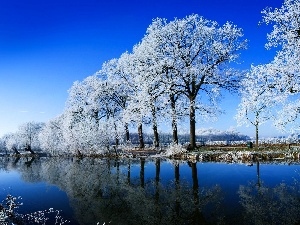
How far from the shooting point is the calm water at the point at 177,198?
1171 cm

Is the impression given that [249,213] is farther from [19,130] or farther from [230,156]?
[19,130]

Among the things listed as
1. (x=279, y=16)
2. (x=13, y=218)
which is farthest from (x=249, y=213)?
(x=279, y=16)

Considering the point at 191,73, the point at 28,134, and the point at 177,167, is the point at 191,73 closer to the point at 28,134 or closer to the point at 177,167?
the point at 177,167

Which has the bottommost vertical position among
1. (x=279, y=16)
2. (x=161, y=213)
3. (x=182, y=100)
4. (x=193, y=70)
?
(x=161, y=213)

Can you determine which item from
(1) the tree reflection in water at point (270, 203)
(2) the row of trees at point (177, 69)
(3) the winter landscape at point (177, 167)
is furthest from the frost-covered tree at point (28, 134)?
(1) the tree reflection in water at point (270, 203)

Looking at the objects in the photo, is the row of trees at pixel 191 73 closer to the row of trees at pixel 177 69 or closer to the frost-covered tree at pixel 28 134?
the row of trees at pixel 177 69


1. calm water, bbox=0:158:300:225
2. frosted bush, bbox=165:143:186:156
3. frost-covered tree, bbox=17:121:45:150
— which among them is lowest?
calm water, bbox=0:158:300:225

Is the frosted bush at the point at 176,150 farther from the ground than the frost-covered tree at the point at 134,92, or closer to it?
closer to it

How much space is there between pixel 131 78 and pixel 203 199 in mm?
40375

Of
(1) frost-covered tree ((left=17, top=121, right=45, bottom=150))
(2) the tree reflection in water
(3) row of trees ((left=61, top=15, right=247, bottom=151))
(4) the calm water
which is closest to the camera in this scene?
(2) the tree reflection in water

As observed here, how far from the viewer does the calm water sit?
1171 cm

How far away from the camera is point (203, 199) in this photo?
48.2 ft

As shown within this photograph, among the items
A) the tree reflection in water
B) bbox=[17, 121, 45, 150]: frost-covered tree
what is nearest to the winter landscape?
the tree reflection in water

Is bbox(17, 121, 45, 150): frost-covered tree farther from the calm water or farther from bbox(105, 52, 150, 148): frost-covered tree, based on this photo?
the calm water
